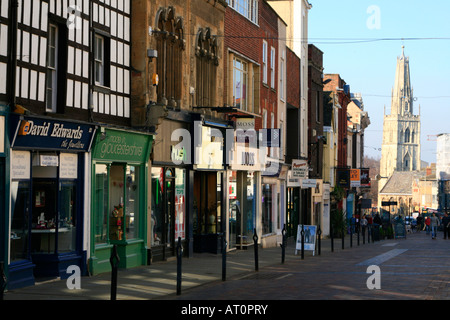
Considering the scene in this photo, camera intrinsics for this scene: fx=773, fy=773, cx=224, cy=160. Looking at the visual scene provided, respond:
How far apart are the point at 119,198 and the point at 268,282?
567cm

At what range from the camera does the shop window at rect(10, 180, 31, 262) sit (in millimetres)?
16625

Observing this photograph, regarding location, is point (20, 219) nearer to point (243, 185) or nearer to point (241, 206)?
point (241, 206)

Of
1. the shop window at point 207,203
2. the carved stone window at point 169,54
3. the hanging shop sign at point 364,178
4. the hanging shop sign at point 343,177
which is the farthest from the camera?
the hanging shop sign at point 364,178

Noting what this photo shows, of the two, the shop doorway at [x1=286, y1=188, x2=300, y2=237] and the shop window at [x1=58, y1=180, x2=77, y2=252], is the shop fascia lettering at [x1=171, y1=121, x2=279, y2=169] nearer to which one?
the shop window at [x1=58, y1=180, x2=77, y2=252]

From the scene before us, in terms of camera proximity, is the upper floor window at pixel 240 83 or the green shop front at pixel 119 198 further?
the upper floor window at pixel 240 83

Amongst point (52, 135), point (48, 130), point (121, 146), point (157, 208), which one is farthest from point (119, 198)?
point (48, 130)

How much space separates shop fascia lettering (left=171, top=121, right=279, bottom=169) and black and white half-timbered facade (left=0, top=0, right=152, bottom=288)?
282 cm

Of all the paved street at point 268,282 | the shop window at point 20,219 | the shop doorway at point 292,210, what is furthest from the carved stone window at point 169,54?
the shop doorway at point 292,210

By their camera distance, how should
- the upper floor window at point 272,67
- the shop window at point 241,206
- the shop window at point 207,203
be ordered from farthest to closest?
the upper floor window at point 272,67
the shop window at point 241,206
the shop window at point 207,203

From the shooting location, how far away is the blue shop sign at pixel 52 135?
16656 millimetres

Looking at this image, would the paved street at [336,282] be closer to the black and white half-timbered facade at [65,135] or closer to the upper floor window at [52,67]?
the black and white half-timbered facade at [65,135]

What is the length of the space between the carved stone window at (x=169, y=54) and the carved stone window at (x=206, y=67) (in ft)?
5.10
